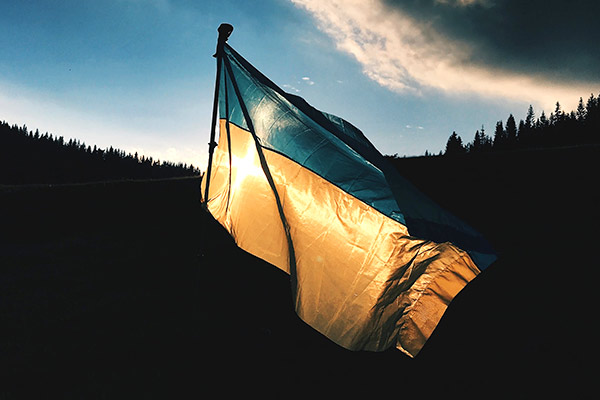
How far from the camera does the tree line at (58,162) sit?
13850cm

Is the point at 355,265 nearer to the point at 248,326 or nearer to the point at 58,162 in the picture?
the point at 248,326

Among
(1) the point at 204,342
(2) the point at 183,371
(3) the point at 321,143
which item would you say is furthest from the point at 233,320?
(3) the point at 321,143

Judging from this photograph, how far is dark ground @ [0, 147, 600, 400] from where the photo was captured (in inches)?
210

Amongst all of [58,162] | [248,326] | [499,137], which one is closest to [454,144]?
[499,137]

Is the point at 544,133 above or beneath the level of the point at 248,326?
above

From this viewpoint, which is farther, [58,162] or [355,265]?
[58,162]

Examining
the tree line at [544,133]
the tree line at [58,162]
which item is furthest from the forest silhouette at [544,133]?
the tree line at [58,162]

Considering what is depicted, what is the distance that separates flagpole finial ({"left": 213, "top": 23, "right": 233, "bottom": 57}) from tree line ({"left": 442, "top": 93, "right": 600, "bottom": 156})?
66.1m

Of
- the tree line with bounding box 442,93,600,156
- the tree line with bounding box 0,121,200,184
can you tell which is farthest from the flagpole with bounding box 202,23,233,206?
the tree line with bounding box 0,121,200,184

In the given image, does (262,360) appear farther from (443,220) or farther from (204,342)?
(443,220)

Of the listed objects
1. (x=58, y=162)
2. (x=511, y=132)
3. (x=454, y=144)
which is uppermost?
(x=511, y=132)

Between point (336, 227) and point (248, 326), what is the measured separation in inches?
189

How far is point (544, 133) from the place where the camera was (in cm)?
8950

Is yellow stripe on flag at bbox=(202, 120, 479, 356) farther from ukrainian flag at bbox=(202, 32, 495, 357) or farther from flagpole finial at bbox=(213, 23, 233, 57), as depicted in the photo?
flagpole finial at bbox=(213, 23, 233, 57)
